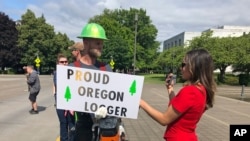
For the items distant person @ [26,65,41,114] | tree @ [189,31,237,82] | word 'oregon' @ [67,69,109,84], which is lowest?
distant person @ [26,65,41,114]

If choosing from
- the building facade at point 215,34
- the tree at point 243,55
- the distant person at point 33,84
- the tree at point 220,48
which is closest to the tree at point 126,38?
the building facade at point 215,34

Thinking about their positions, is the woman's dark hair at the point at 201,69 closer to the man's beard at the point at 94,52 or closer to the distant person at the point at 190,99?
the distant person at the point at 190,99

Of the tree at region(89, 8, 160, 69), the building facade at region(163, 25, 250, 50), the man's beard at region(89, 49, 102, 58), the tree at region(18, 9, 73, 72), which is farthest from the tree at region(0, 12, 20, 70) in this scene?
the man's beard at region(89, 49, 102, 58)

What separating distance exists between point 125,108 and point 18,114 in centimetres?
927

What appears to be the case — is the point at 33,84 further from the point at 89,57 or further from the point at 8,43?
the point at 8,43

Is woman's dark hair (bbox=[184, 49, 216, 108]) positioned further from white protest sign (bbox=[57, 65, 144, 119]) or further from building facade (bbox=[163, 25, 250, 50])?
building facade (bbox=[163, 25, 250, 50])

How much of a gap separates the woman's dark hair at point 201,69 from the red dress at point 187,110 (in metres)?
0.07

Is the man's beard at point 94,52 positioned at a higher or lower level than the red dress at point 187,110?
higher

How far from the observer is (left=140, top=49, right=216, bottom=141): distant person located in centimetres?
309

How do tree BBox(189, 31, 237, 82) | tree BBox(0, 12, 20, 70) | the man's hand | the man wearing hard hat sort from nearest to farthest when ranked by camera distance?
the man's hand, the man wearing hard hat, tree BBox(189, 31, 237, 82), tree BBox(0, 12, 20, 70)

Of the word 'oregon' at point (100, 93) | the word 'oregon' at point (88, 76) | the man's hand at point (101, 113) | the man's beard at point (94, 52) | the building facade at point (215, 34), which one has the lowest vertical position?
the man's hand at point (101, 113)

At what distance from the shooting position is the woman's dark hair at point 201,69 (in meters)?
3.19

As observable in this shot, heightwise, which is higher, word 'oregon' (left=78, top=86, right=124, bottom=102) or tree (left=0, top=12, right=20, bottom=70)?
tree (left=0, top=12, right=20, bottom=70)

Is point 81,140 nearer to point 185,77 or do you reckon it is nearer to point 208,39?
point 185,77
